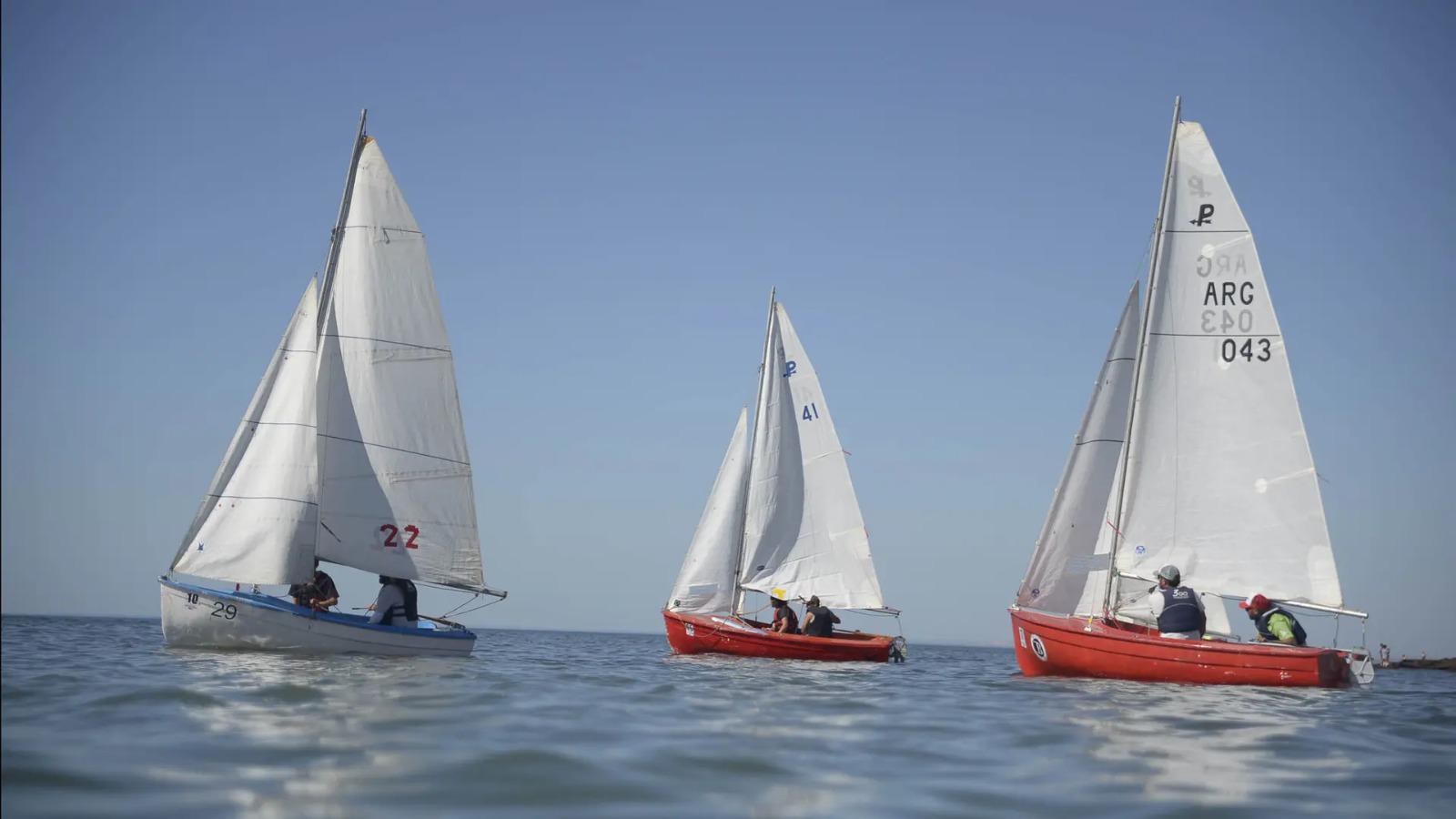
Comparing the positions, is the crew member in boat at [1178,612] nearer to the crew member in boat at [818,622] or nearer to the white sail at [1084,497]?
the white sail at [1084,497]

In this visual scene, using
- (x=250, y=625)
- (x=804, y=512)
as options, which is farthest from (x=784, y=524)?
(x=250, y=625)

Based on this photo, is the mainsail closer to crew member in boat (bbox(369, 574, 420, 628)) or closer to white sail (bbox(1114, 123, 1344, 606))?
crew member in boat (bbox(369, 574, 420, 628))

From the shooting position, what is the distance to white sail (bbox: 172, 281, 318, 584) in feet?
70.6

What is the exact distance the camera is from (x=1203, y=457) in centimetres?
2067

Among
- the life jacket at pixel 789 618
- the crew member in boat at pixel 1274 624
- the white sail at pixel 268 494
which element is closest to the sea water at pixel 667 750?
the crew member in boat at pixel 1274 624

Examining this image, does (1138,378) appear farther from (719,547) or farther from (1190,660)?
(719,547)

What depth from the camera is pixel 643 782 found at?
7.57 metres

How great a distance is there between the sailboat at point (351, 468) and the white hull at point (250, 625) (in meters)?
0.02

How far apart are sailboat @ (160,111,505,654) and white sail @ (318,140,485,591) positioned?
28 mm

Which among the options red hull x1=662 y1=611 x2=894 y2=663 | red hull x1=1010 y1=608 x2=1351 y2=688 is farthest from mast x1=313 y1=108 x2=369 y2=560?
red hull x1=1010 y1=608 x2=1351 y2=688

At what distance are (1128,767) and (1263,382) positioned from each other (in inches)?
535

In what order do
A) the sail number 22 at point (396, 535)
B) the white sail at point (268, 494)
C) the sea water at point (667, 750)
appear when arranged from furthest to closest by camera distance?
the sail number 22 at point (396, 535) → the white sail at point (268, 494) → the sea water at point (667, 750)

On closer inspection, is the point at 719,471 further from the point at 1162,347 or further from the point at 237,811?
the point at 237,811

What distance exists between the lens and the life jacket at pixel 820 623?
26906mm
